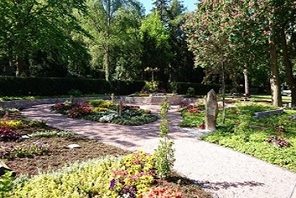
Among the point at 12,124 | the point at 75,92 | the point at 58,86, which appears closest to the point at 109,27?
the point at 75,92

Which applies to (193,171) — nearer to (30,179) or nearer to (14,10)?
(30,179)

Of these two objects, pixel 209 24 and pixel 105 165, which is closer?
pixel 105 165

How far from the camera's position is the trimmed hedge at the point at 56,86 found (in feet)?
99.0

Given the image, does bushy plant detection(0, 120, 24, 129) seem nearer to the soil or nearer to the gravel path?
the gravel path

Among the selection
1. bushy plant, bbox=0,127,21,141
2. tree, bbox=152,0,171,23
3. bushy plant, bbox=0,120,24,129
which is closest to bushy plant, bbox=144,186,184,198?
bushy plant, bbox=0,127,21,141

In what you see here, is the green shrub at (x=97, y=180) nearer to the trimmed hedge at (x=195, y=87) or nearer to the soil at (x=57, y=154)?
the soil at (x=57, y=154)

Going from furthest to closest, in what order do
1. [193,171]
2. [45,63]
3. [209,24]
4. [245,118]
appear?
[45,63] < [209,24] < [245,118] < [193,171]

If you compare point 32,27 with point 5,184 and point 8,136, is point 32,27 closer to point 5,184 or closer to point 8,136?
point 8,136

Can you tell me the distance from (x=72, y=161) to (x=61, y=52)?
70.0 ft

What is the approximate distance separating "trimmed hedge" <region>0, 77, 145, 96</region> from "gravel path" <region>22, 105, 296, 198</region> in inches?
575

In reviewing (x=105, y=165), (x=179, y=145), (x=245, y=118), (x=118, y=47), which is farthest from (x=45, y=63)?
(x=105, y=165)

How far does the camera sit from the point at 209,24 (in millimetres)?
26422

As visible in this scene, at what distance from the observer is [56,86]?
33.6 metres

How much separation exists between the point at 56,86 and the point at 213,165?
80.9ft
